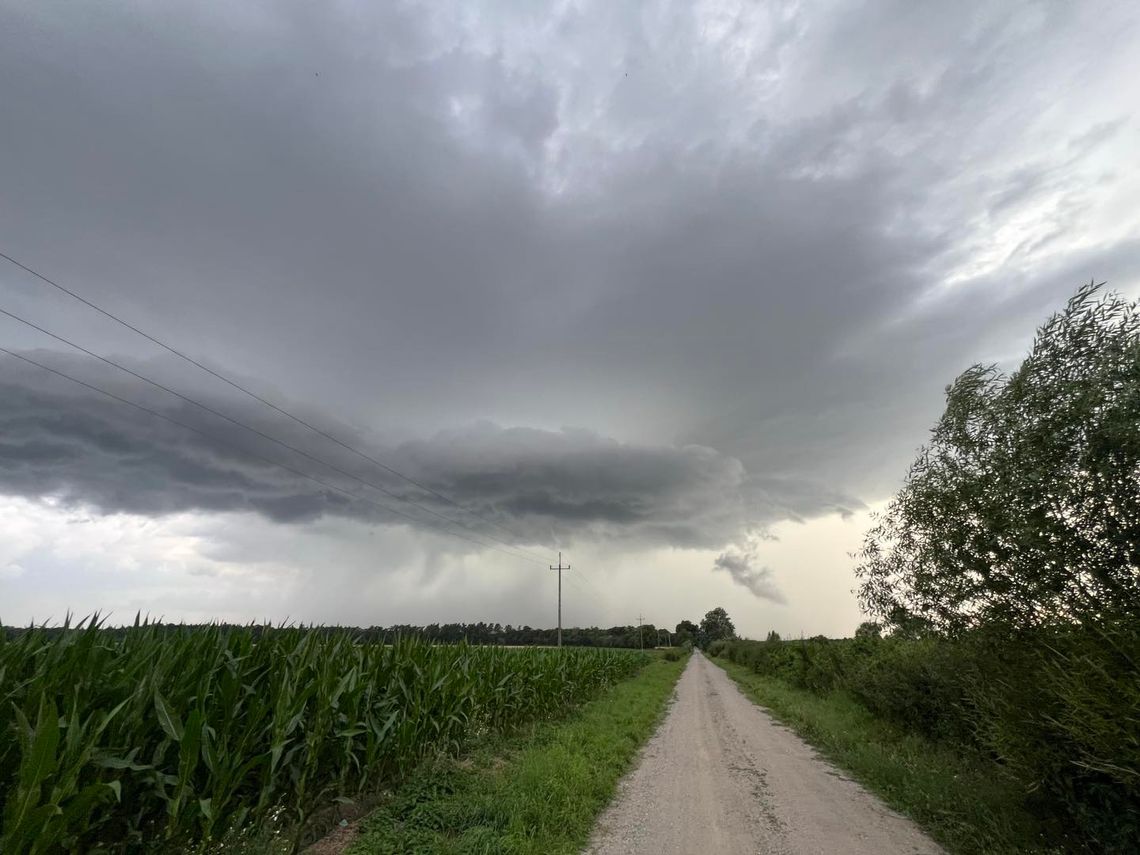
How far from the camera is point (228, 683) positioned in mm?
6453

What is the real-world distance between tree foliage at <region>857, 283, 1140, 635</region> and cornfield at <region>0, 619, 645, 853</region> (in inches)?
361

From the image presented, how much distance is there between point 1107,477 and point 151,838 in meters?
10.7

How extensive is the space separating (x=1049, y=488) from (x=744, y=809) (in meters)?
6.38

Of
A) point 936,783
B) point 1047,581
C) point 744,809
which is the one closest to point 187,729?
point 744,809

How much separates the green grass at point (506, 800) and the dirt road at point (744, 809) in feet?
1.48

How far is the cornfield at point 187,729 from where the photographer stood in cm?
437

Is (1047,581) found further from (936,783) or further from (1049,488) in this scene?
(936,783)

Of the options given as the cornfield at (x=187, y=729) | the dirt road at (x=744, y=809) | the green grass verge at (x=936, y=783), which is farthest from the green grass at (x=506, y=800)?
the green grass verge at (x=936, y=783)

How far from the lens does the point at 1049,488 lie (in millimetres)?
Answer: 6918

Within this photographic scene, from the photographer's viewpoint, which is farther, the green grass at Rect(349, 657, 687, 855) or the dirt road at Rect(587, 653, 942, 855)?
the dirt road at Rect(587, 653, 942, 855)

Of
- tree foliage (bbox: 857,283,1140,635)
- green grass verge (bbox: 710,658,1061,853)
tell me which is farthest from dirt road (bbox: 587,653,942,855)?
tree foliage (bbox: 857,283,1140,635)

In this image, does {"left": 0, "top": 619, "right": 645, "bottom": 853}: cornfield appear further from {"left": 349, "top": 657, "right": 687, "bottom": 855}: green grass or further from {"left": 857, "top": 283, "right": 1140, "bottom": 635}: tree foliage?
{"left": 857, "top": 283, "right": 1140, "bottom": 635}: tree foliage

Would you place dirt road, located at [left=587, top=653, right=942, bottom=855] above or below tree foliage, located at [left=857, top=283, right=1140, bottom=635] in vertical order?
below

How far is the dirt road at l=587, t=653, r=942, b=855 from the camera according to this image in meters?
7.35
